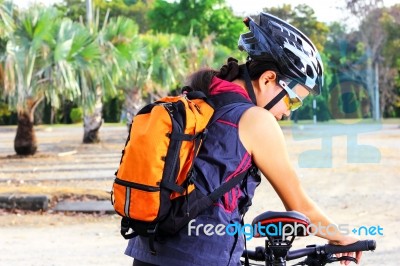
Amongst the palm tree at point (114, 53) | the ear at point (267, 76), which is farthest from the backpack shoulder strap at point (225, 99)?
the palm tree at point (114, 53)

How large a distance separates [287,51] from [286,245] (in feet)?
2.06

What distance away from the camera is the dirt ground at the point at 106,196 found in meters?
7.23

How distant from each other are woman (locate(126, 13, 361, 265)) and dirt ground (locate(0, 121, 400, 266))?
174 inches

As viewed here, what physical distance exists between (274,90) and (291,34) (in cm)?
19

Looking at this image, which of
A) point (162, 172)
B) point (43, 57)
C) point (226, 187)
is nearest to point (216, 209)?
point (226, 187)

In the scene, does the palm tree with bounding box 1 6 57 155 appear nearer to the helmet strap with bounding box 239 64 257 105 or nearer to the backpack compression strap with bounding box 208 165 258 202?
the helmet strap with bounding box 239 64 257 105

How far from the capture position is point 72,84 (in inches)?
675

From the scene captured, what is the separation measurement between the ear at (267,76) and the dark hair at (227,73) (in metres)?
0.01

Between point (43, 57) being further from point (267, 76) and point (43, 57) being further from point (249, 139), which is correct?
point (249, 139)

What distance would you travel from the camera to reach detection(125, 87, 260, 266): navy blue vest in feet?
7.33

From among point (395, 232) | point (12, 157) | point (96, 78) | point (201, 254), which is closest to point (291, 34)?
point (201, 254)

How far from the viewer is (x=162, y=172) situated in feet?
7.06

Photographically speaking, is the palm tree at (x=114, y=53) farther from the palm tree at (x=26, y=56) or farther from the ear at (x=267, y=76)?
the ear at (x=267, y=76)

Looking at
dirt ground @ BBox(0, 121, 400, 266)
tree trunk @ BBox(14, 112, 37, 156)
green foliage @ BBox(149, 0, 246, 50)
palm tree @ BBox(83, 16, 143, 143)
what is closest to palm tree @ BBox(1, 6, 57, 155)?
tree trunk @ BBox(14, 112, 37, 156)
